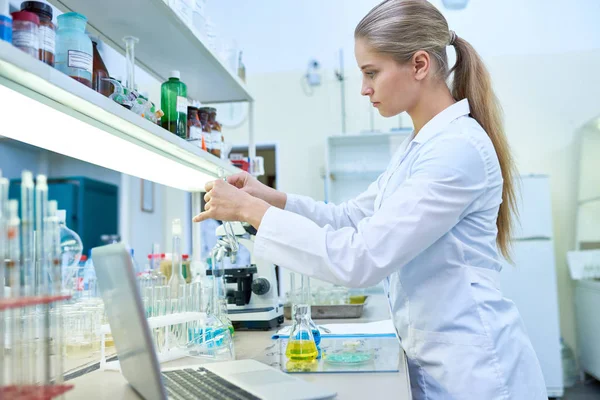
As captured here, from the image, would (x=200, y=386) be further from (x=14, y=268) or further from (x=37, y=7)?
(x=37, y=7)

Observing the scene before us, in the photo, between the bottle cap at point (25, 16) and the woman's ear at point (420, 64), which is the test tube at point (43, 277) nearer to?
the bottle cap at point (25, 16)

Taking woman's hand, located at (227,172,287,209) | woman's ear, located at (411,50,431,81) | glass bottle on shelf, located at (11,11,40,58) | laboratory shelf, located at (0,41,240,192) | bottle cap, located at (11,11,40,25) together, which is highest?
woman's ear, located at (411,50,431,81)

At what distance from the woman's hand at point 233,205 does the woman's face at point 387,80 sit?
0.42 m

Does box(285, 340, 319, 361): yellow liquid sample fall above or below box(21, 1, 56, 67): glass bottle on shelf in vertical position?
below

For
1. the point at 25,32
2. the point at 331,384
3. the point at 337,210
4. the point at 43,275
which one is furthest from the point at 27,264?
the point at 337,210

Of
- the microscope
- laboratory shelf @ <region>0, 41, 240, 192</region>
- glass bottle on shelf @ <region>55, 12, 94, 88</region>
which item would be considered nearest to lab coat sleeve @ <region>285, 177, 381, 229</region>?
the microscope

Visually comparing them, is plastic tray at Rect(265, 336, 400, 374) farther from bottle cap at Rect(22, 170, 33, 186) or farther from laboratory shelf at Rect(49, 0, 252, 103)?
laboratory shelf at Rect(49, 0, 252, 103)

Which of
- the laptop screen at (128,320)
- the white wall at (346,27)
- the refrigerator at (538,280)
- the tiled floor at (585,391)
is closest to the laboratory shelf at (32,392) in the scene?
the laptop screen at (128,320)

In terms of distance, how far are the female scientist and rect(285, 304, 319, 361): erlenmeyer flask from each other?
5.1 inches

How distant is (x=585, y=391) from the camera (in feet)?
13.2

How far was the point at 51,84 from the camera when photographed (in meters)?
0.90

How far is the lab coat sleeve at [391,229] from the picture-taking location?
1.12m

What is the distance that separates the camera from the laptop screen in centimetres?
74

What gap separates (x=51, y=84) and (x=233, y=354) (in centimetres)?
78
